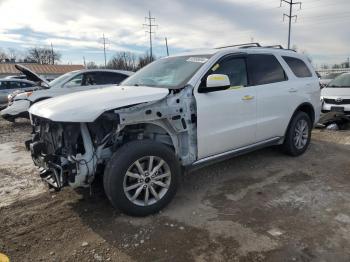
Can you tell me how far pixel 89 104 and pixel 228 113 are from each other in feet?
6.04

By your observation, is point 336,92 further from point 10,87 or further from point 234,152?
point 10,87

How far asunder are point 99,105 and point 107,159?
618 millimetres

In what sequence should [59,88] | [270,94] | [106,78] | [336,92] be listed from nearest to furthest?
[270,94] < [59,88] < [336,92] < [106,78]

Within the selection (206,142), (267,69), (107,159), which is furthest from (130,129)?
(267,69)

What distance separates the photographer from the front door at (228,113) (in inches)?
160

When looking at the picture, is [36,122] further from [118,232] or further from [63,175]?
[118,232]

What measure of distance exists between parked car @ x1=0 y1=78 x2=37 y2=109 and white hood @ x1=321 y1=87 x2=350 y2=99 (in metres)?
11.1

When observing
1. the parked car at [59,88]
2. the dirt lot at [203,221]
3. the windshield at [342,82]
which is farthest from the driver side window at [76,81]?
the windshield at [342,82]

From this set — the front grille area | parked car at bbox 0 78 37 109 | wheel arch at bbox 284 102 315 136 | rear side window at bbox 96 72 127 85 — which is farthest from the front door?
parked car at bbox 0 78 37 109

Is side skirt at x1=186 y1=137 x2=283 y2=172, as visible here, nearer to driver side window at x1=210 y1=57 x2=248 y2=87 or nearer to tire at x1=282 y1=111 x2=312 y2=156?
tire at x1=282 y1=111 x2=312 y2=156

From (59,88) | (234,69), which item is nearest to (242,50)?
(234,69)

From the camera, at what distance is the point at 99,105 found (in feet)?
10.9

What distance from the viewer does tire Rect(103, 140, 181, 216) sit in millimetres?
3346

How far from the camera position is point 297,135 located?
5773 mm
